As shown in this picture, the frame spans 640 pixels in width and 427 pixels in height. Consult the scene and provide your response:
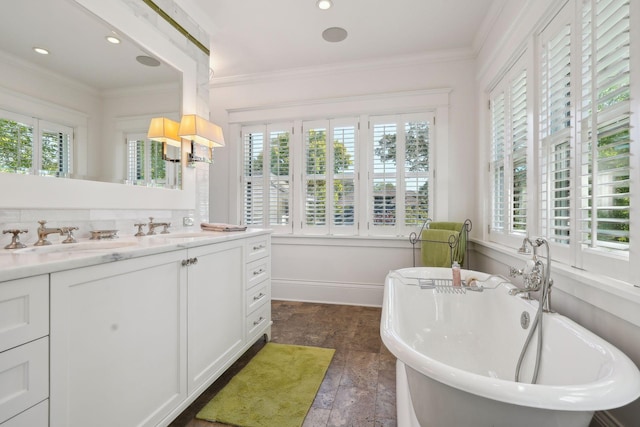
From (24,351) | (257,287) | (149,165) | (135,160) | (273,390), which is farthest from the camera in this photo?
(257,287)

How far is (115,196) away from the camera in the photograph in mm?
1715

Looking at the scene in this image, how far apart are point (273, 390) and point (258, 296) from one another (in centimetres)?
66

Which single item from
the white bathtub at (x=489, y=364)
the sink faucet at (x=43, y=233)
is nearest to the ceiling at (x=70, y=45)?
the sink faucet at (x=43, y=233)

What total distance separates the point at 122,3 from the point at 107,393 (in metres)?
2.05

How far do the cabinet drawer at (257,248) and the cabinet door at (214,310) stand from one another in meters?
0.11

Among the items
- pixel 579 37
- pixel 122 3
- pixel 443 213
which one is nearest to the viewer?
pixel 579 37

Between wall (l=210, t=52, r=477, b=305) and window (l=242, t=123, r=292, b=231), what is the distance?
145 mm

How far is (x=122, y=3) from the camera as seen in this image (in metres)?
1.76

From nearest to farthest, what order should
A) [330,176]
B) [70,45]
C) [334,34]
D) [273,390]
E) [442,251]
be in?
[70,45] → [273,390] → [442,251] → [334,34] → [330,176]

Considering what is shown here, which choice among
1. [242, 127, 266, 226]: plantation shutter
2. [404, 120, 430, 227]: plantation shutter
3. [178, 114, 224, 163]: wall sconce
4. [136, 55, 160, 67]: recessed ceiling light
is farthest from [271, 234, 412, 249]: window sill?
[136, 55, 160, 67]: recessed ceiling light

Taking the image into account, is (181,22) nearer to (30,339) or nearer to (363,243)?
(30,339)

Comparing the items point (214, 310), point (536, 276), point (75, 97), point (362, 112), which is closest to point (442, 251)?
point (536, 276)

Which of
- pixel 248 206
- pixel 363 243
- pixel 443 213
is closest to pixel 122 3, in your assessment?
pixel 248 206

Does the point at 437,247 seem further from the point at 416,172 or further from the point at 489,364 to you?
the point at 489,364
